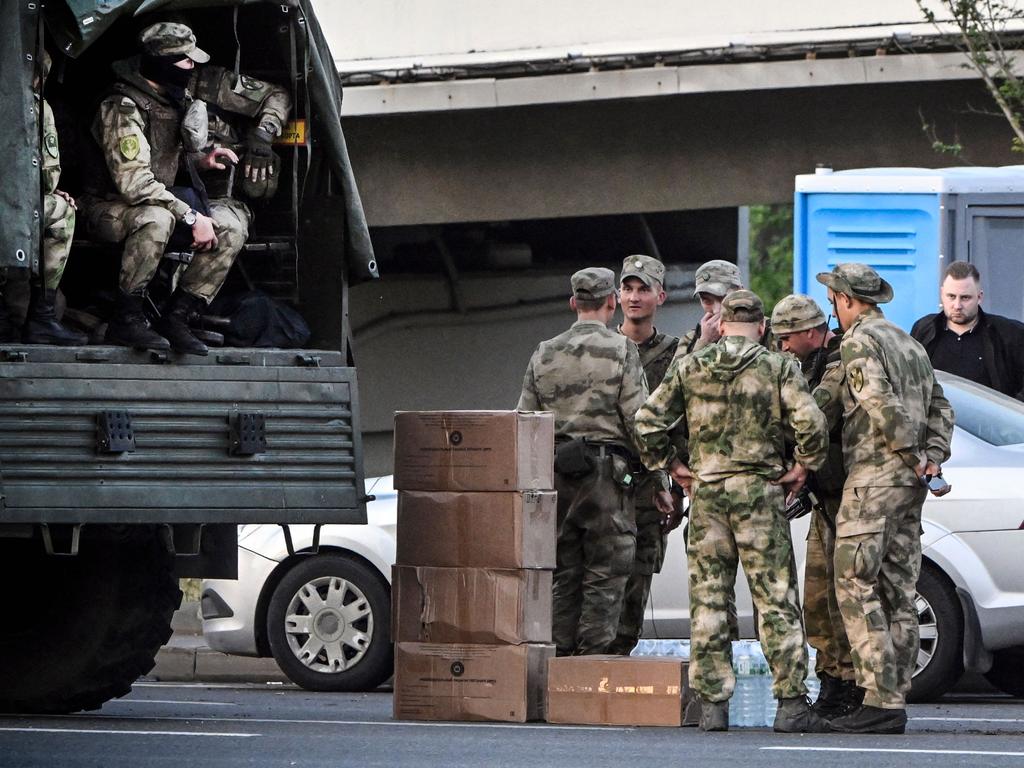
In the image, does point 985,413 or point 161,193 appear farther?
point 985,413

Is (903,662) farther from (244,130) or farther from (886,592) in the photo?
(244,130)

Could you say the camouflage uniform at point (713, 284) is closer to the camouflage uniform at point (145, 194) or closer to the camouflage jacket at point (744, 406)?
the camouflage jacket at point (744, 406)

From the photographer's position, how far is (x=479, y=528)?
916cm

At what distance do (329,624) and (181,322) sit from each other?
3628mm

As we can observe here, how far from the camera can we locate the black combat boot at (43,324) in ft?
24.7

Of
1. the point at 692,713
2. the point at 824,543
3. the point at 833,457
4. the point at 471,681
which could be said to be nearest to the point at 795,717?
the point at 692,713

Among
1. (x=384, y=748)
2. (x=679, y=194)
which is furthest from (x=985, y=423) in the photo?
(x=679, y=194)

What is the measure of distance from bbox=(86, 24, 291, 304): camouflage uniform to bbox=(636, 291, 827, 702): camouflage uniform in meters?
1.96

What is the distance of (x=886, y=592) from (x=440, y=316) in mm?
13771

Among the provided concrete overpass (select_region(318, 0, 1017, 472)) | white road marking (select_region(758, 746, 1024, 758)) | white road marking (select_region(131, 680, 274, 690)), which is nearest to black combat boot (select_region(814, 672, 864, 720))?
white road marking (select_region(758, 746, 1024, 758))

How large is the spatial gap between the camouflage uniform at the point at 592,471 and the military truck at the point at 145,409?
121 centimetres

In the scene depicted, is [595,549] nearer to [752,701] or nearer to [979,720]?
[752,701]

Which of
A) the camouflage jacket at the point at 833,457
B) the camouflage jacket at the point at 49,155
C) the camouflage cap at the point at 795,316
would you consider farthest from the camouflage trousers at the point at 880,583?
the camouflage jacket at the point at 49,155

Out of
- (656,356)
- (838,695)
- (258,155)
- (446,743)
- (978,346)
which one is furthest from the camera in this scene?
(978,346)
